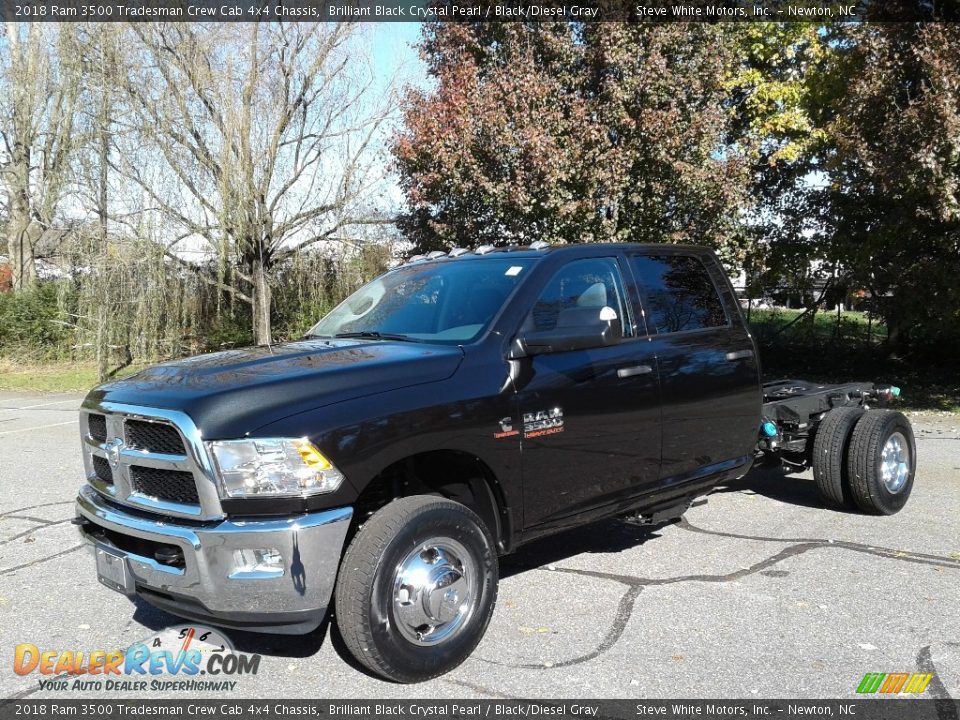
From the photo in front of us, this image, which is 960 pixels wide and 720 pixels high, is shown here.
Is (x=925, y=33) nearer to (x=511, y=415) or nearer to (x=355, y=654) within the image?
(x=511, y=415)

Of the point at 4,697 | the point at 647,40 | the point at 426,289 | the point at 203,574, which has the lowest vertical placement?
the point at 4,697

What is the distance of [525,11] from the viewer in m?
13.8

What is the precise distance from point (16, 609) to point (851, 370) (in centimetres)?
1664

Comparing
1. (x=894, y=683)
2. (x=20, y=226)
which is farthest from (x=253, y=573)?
(x=20, y=226)

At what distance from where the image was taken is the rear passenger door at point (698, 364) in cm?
493

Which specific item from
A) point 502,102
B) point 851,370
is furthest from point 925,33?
point 851,370

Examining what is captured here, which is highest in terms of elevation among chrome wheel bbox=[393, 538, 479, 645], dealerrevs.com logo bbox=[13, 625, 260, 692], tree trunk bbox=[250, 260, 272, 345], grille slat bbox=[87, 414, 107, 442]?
tree trunk bbox=[250, 260, 272, 345]

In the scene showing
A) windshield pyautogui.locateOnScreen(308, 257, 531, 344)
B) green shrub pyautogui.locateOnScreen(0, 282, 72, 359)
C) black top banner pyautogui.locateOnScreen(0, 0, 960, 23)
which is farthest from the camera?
green shrub pyautogui.locateOnScreen(0, 282, 72, 359)

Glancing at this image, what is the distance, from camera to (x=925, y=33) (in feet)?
36.4

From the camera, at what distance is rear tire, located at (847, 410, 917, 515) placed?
6082 millimetres

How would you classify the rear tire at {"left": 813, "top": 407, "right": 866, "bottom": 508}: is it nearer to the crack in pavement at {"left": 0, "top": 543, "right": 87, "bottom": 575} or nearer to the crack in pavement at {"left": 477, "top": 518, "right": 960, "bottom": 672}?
the crack in pavement at {"left": 477, "top": 518, "right": 960, "bottom": 672}

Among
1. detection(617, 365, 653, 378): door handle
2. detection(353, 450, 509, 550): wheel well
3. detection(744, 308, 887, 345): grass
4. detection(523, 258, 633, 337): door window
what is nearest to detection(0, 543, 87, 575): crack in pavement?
detection(353, 450, 509, 550): wheel well

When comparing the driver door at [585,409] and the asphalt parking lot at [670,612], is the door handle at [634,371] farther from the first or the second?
the asphalt parking lot at [670,612]

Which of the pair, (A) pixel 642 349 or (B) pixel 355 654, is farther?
(A) pixel 642 349
